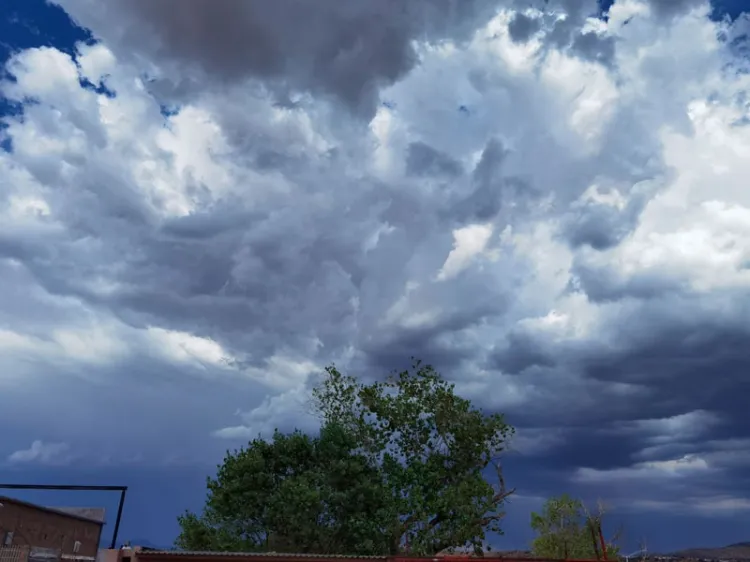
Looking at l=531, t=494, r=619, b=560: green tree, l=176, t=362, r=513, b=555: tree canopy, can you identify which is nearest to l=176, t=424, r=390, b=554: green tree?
l=176, t=362, r=513, b=555: tree canopy

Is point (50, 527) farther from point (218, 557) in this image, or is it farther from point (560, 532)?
point (560, 532)

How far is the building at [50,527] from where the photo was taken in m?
28.2

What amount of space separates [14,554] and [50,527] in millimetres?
10679

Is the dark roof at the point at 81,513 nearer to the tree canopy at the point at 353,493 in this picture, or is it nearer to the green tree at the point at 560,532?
the tree canopy at the point at 353,493

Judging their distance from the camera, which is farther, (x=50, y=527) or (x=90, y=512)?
(x=90, y=512)

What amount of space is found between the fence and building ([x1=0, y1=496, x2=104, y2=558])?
293 centimetres

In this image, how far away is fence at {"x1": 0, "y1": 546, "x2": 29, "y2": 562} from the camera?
22.3 meters

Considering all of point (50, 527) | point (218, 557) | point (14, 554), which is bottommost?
point (218, 557)

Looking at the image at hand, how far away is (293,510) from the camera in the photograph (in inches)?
1401

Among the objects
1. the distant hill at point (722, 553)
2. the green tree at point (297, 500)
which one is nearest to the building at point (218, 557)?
the green tree at point (297, 500)

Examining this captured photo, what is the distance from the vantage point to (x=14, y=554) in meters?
22.6

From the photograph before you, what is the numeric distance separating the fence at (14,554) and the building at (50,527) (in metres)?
2.93

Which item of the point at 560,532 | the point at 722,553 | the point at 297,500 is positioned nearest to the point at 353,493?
the point at 297,500

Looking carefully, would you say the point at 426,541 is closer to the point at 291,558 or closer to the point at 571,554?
the point at 291,558
